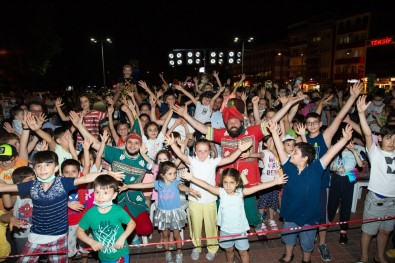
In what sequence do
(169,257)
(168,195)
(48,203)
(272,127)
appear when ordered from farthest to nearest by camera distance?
1. (169,257)
2. (168,195)
3. (272,127)
4. (48,203)

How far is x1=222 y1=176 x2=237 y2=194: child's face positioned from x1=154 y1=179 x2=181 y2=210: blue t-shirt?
0.85m

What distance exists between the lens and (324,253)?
4.59 metres

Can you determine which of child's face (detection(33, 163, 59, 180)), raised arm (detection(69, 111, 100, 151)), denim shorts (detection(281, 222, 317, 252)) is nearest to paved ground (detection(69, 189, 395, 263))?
denim shorts (detection(281, 222, 317, 252))

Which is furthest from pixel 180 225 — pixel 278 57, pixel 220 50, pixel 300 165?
pixel 278 57

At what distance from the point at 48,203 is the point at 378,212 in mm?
4347

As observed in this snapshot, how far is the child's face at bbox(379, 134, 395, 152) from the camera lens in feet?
13.2

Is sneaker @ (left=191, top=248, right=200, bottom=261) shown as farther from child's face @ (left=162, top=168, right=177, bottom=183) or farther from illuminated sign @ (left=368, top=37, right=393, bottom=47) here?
illuminated sign @ (left=368, top=37, right=393, bottom=47)

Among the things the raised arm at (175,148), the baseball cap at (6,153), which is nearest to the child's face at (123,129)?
the raised arm at (175,148)

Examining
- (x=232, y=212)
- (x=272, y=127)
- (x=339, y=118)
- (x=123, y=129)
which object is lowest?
(x=232, y=212)

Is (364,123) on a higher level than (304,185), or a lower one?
higher

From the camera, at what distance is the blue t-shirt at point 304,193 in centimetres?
403

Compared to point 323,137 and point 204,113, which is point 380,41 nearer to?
point 204,113

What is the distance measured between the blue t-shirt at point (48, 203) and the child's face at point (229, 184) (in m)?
1.92

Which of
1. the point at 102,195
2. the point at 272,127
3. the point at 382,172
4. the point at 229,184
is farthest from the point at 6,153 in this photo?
the point at 382,172
